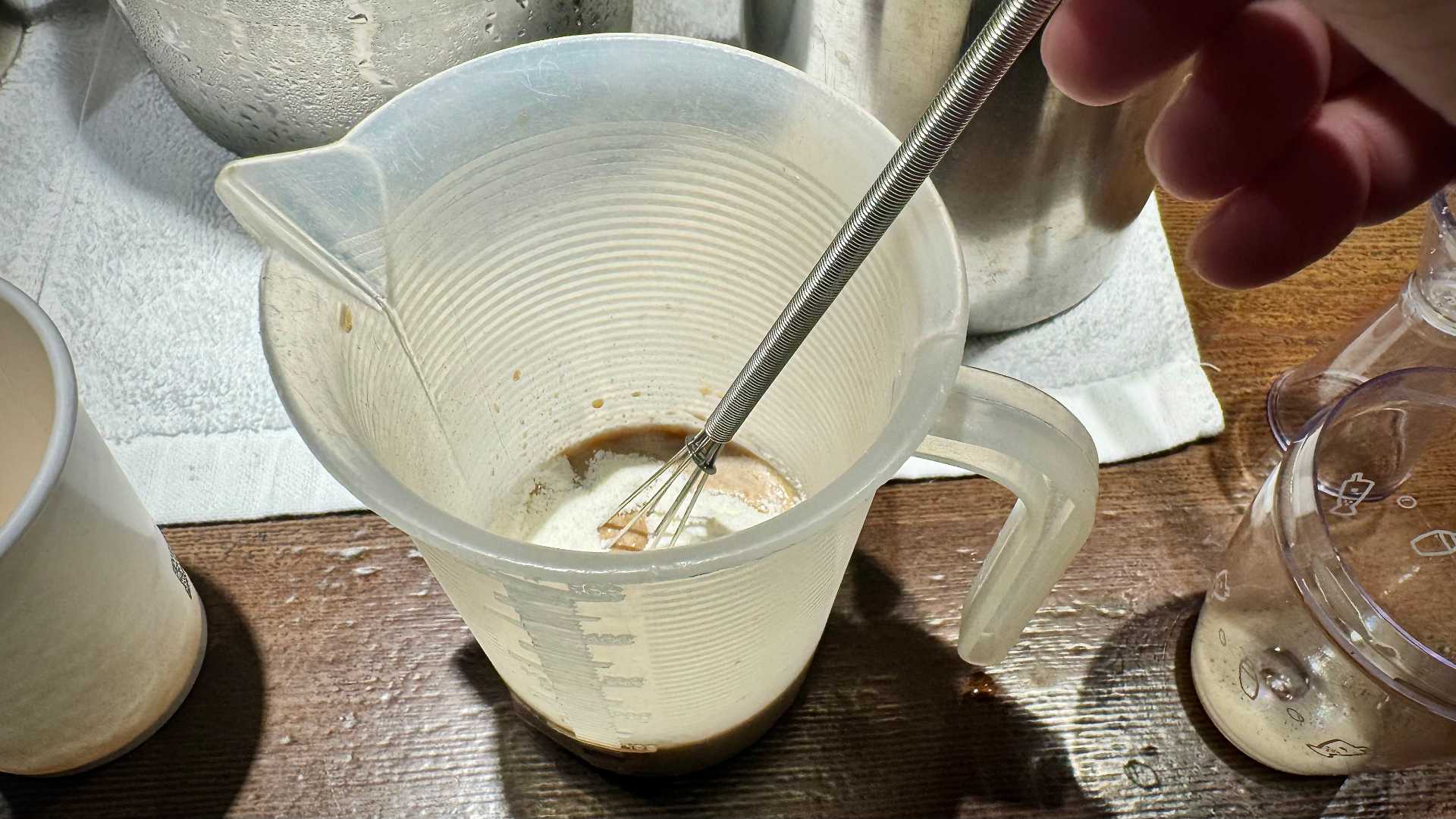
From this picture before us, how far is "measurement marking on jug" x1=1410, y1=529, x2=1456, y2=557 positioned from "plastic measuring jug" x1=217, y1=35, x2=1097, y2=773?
161 millimetres

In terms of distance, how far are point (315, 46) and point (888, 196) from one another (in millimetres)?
266

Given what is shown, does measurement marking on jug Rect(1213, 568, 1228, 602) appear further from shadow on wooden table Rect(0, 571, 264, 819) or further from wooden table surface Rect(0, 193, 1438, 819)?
shadow on wooden table Rect(0, 571, 264, 819)

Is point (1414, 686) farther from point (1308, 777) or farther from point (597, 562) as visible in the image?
point (597, 562)

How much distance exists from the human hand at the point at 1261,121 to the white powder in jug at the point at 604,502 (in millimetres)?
163

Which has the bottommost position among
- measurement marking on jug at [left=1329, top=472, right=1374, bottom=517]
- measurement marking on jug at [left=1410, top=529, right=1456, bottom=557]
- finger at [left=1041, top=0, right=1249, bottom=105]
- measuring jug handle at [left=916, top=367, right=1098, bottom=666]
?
measurement marking on jug at [left=1410, top=529, right=1456, bottom=557]

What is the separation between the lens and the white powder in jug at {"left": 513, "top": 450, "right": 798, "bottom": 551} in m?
0.37

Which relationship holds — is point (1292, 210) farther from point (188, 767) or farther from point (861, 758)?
point (188, 767)

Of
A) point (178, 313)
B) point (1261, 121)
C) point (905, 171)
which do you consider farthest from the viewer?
point (178, 313)

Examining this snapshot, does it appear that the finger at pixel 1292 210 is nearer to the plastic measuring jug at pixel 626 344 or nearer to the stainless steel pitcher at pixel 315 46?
the plastic measuring jug at pixel 626 344

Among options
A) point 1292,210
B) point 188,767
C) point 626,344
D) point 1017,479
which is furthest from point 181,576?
point 1292,210

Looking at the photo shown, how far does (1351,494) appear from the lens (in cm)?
39

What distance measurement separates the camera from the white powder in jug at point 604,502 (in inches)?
14.4

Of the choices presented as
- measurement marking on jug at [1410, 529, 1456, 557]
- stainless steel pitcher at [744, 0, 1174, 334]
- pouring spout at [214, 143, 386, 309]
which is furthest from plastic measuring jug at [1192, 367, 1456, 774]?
pouring spout at [214, 143, 386, 309]

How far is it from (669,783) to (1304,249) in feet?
A: 0.85
